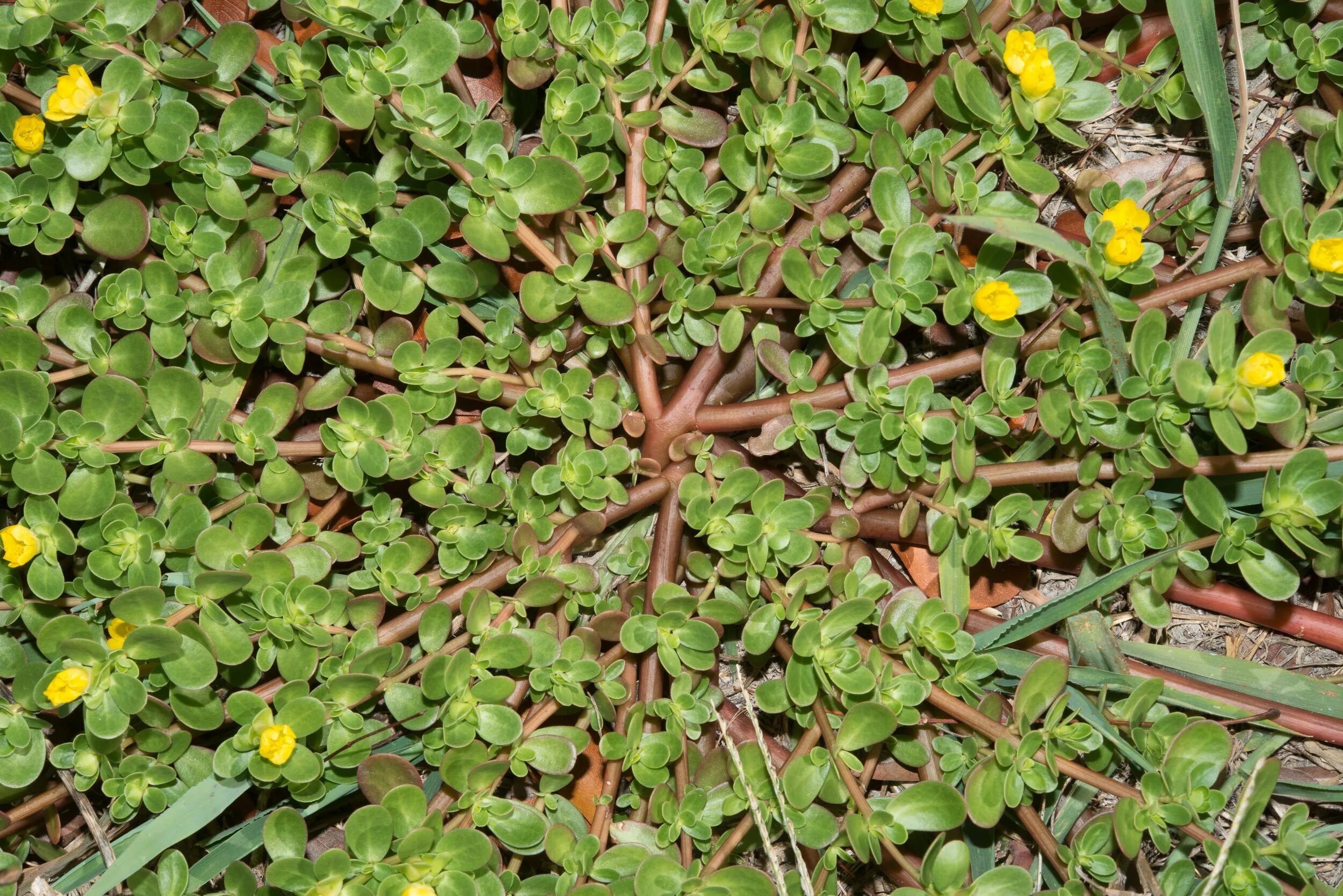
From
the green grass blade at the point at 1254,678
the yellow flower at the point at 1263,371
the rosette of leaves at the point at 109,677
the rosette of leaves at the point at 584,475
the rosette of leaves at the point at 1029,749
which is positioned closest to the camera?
the yellow flower at the point at 1263,371

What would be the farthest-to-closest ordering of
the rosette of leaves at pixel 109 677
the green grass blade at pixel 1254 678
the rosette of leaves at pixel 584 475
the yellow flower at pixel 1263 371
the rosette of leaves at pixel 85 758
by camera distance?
the green grass blade at pixel 1254 678 < the rosette of leaves at pixel 584 475 < the rosette of leaves at pixel 85 758 < the rosette of leaves at pixel 109 677 < the yellow flower at pixel 1263 371

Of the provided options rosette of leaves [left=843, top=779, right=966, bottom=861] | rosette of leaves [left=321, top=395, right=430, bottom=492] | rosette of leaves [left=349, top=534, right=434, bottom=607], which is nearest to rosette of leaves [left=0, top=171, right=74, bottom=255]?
rosette of leaves [left=321, top=395, right=430, bottom=492]

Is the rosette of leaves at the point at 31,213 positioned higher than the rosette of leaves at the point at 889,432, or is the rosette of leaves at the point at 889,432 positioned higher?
the rosette of leaves at the point at 31,213

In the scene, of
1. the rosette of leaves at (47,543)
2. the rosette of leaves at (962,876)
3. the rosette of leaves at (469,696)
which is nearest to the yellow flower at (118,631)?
the rosette of leaves at (47,543)

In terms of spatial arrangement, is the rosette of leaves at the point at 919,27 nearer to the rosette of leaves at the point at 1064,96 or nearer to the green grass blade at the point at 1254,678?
the rosette of leaves at the point at 1064,96

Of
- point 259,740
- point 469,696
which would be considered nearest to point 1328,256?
point 469,696

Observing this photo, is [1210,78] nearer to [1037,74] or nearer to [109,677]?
[1037,74]

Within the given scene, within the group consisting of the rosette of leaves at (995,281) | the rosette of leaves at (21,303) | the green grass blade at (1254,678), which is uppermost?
the rosette of leaves at (21,303)
